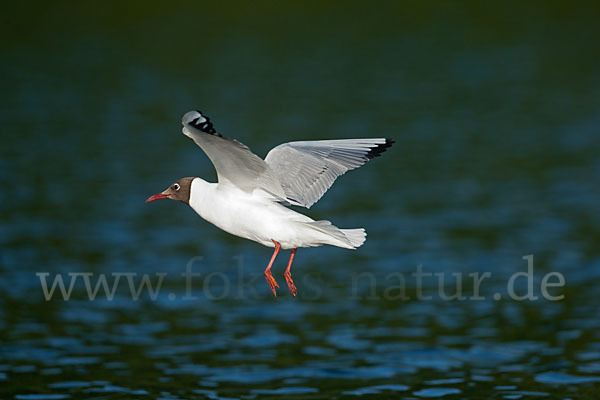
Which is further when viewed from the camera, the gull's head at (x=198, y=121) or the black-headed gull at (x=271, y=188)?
the black-headed gull at (x=271, y=188)

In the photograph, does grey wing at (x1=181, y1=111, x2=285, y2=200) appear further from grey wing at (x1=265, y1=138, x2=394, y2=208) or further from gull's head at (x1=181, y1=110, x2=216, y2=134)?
grey wing at (x1=265, y1=138, x2=394, y2=208)

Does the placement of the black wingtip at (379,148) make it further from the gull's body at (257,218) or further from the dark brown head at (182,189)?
the dark brown head at (182,189)

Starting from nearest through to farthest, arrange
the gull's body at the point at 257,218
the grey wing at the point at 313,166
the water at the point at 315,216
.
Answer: the gull's body at the point at 257,218
the grey wing at the point at 313,166
the water at the point at 315,216

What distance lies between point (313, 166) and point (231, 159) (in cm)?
117

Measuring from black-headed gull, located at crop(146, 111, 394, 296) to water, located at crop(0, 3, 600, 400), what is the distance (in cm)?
434

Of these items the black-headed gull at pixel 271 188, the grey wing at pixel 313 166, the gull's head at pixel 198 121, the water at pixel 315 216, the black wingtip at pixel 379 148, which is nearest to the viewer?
the gull's head at pixel 198 121

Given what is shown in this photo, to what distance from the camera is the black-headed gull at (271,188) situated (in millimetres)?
8617

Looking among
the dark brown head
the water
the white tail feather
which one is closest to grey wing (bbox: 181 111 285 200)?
the dark brown head

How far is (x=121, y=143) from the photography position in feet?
98.7

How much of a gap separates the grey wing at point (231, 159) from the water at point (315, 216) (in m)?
4.66

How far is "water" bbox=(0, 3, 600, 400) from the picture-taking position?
47.1ft

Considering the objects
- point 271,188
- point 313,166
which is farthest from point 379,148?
point 271,188

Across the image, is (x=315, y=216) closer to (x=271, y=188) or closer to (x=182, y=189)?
(x=271, y=188)

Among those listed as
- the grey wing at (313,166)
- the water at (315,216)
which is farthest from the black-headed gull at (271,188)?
the water at (315,216)
